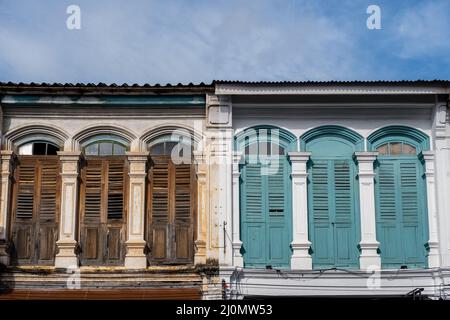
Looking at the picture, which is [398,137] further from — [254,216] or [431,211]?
[254,216]

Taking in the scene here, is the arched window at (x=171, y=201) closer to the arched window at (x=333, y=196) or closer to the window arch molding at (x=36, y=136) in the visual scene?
the window arch molding at (x=36, y=136)

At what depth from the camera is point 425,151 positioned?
15148 millimetres

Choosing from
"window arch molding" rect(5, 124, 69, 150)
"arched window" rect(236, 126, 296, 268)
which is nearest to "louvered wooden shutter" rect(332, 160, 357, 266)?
"arched window" rect(236, 126, 296, 268)

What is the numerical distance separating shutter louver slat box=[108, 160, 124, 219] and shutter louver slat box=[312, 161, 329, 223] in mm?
3316

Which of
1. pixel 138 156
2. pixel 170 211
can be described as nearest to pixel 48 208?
pixel 138 156

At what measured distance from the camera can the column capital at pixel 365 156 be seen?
15.1 m

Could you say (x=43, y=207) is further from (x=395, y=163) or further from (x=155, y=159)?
(x=395, y=163)

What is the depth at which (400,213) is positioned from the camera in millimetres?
14977

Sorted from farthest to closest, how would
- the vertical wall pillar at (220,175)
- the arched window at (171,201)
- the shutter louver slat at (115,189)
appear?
the shutter louver slat at (115,189)
the arched window at (171,201)
the vertical wall pillar at (220,175)

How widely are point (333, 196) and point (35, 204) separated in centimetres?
513

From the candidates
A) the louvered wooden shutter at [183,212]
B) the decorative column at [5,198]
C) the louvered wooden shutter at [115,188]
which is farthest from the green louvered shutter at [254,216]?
the decorative column at [5,198]

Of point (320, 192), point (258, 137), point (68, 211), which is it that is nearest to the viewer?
point (68, 211)

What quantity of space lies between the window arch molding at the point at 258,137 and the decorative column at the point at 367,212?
1.15 metres

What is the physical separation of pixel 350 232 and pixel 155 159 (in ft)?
11.8
